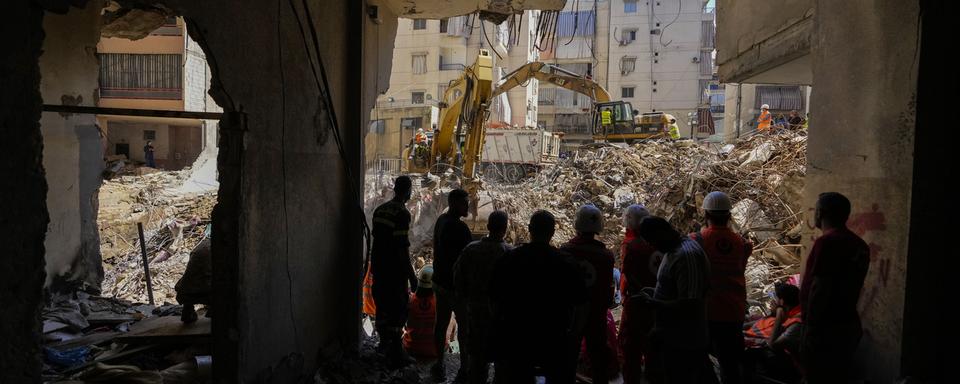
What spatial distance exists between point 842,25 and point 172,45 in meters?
21.1

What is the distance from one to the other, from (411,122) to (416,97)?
4.85 meters

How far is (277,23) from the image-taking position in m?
3.49

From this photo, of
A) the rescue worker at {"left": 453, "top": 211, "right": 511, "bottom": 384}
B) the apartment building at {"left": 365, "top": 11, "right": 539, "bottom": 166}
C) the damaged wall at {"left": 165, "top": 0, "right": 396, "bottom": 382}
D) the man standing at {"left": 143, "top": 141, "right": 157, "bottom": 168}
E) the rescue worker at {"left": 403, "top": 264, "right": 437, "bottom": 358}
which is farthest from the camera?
the apartment building at {"left": 365, "top": 11, "right": 539, "bottom": 166}

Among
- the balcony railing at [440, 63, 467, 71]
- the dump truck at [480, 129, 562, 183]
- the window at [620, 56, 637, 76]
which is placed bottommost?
the dump truck at [480, 129, 562, 183]

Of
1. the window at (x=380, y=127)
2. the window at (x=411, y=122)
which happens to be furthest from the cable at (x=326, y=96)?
the window at (x=380, y=127)

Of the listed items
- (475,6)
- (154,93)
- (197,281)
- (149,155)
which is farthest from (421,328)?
(149,155)

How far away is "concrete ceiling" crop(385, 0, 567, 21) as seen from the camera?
5629mm

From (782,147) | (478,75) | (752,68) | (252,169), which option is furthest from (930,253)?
(478,75)

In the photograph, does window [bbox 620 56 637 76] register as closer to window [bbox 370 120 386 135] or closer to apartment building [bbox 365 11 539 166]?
apartment building [bbox 365 11 539 166]

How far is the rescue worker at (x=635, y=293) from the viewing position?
385 centimetres

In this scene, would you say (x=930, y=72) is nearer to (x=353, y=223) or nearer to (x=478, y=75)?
(x=353, y=223)

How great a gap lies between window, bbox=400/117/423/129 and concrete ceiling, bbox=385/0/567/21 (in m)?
24.1

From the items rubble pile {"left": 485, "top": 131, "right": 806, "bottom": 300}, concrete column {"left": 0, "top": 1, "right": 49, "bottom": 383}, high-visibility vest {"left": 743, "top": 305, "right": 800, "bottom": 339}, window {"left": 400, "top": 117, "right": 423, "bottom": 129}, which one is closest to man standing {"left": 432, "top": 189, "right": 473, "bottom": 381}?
high-visibility vest {"left": 743, "top": 305, "right": 800, "bottom": 339}

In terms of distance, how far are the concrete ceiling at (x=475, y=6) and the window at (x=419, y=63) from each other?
2854 cm
